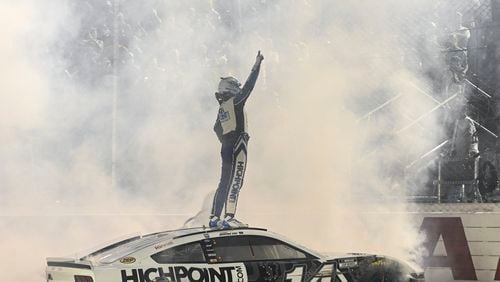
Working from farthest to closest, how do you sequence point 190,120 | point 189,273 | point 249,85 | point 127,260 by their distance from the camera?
point 190,120, point 249,85, point 189,273, point 127,260

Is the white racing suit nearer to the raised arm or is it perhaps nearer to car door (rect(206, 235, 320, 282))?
the raised arm

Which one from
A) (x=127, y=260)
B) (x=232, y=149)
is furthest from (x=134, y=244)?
(x=232, y=149)

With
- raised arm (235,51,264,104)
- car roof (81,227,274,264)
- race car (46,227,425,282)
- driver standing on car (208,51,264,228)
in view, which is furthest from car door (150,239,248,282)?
raised arm (235,51,264,104)

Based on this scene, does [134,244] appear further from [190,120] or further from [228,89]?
[190,120]

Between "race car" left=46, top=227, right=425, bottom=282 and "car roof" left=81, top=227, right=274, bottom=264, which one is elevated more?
"car roof" left=81, top=227, right=274, bottom=264

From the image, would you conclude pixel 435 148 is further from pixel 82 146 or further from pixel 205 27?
pixel 82 146

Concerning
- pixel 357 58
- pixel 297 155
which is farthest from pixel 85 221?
pixel 357 58

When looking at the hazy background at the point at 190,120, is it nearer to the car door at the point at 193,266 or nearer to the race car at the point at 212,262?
the race car at the point at 212,262

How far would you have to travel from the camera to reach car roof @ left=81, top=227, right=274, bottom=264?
576 centimetres

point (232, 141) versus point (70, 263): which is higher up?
point (232, 141)

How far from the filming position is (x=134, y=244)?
605 cm

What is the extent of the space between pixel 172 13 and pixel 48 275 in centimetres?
645

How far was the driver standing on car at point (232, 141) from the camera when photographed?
307 inches

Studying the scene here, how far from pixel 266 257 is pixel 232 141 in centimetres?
195
